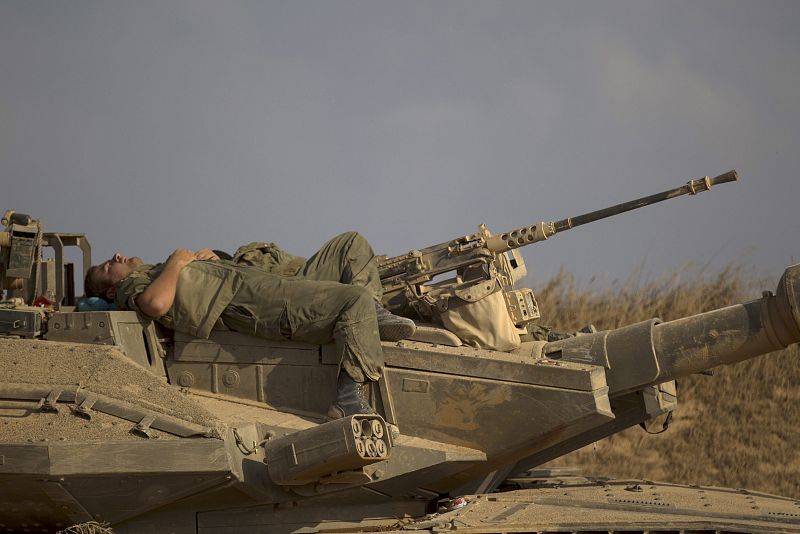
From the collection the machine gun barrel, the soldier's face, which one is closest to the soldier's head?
the soldier's face

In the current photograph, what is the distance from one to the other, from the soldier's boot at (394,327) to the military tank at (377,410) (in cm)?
8

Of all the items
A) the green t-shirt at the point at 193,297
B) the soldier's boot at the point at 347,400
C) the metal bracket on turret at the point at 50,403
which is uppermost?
the green t-shirt at the point at 193,297

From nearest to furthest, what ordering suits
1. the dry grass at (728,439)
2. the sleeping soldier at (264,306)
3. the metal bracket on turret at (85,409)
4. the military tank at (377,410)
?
the military tank at (377,410)
the metal bracket on turret at (85,409)
the sleeping soldier at (264,306)
the dry grass at (728,439)

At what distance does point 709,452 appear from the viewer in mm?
13281

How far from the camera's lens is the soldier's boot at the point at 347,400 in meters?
7.60

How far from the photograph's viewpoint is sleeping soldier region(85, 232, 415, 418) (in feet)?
25.2

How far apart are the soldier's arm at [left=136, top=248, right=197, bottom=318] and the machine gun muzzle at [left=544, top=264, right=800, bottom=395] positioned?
2511mm

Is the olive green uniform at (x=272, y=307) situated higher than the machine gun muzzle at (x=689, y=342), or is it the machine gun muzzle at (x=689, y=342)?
the olive green uniform at (x=272, y=307)

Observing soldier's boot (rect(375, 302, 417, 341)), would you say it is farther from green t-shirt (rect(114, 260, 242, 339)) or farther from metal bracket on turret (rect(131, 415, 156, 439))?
metal bracket on turret (rect(131, 415, 156, 439))

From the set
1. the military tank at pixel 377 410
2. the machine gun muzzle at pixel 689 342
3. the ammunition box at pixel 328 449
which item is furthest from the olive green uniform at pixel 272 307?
the machine gun muzzle at pixel 689 342

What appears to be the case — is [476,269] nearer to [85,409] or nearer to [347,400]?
[347,400]

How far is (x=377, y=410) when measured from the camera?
783 cm

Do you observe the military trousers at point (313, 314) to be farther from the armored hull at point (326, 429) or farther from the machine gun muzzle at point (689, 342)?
the machine gun muzzle at point (689, 342)

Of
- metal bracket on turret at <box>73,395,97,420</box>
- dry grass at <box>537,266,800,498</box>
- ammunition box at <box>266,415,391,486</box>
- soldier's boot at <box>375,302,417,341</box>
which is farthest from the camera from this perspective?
dry grass at <box>537,266,800,498</box>
